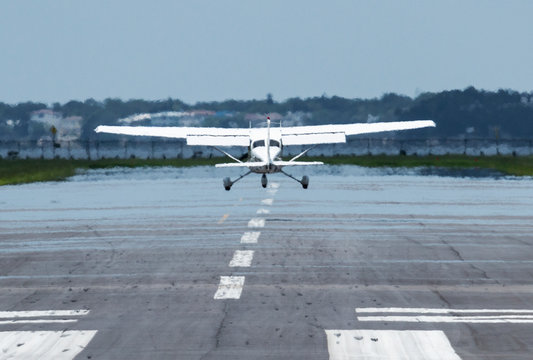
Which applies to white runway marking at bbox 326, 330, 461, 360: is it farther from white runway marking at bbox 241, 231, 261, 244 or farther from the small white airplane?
A: the small white airplane

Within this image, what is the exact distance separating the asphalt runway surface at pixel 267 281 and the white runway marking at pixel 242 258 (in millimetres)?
52

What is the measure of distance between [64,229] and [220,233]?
12.3 feet

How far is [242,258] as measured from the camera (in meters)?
18.2

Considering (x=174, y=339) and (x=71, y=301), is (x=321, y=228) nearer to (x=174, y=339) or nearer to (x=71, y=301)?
(x=71, y=301)

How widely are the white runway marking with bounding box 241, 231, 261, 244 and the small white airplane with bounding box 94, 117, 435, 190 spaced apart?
1820 centimetres

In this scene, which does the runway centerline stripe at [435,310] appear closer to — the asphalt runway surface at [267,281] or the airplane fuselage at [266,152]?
the asphalt runway surface at [267,281]

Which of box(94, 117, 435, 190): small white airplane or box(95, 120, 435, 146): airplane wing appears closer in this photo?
box(94, 117, 435, 190): small white airplane

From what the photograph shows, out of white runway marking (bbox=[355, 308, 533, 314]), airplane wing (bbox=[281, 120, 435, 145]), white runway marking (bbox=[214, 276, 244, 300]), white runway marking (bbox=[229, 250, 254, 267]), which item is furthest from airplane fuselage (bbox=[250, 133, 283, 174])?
white runway marking (bbox=[355, 308, 533, 314])

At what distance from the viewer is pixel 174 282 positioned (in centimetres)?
1531

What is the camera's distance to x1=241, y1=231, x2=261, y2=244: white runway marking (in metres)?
21.2

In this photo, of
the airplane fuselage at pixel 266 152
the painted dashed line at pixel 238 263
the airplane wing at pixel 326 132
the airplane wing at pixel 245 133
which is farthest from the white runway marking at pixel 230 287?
the airplane wing at pixel 326 132

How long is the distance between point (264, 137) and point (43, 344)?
114 feet

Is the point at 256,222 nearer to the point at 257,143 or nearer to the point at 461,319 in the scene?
the point at 461,319

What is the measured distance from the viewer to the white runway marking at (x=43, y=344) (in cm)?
1012
